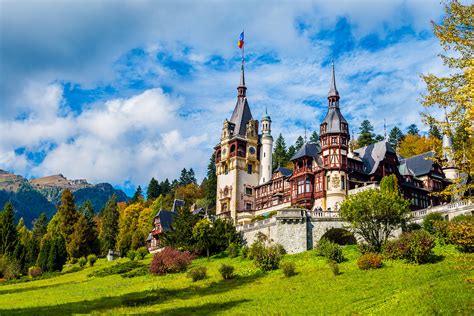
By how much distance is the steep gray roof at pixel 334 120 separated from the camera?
62.9m

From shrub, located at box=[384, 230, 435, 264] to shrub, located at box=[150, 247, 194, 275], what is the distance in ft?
54.0

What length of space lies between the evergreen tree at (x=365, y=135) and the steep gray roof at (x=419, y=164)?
27.0m

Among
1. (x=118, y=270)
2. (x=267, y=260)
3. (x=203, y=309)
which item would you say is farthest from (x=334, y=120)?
(x=203, y=309)

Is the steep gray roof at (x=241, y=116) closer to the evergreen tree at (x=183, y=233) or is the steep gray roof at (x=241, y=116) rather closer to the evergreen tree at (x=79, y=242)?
the evergreen tree at (x=79, y=242)

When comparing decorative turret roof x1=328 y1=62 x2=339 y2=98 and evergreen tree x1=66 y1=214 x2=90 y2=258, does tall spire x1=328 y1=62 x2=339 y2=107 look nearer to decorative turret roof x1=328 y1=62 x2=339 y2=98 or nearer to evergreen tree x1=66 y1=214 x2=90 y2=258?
decorative turret roof x1=328 y1=62 x2=339 y2=98

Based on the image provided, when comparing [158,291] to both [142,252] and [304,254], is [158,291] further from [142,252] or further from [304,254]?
[142,252]

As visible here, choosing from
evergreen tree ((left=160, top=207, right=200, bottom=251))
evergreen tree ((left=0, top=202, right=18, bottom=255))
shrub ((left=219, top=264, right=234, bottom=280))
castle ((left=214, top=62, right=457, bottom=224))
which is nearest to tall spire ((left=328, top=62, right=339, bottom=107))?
castle ((left=214, top=62, right=457, bottom=224))

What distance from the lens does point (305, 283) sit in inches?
1299

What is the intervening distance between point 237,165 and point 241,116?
27.4 feet

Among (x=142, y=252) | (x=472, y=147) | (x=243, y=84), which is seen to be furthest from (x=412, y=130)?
(x=472, y=147)

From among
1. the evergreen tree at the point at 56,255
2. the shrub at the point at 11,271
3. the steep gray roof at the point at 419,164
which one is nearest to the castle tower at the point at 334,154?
the steep gray roof at the point at 419,164

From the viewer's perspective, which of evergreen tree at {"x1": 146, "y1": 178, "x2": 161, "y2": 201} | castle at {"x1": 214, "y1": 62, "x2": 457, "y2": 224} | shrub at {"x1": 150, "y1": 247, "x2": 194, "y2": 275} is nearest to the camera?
shrub at {"x1": 150, "y1": 247, "x2": 194, "y2": 275}

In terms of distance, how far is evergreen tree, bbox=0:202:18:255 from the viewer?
70750 millimetres

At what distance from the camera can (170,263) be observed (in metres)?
44.7
